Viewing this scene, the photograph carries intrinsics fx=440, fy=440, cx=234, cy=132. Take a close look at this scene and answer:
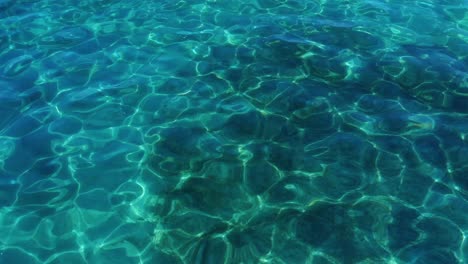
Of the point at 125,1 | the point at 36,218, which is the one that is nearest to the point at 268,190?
the point at 36,218

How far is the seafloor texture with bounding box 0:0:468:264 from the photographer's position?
6594 millimetres

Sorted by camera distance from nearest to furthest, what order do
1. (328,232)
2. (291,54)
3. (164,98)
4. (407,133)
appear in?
(328,232), (407,133), (164,98), (291,54)

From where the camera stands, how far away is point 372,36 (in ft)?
37.2

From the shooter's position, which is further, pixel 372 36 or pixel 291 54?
pixel 372 36

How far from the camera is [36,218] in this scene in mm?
6953

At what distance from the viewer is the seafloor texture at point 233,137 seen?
6.59 m

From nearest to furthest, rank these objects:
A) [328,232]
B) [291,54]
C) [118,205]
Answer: [328,232]
[118,205]
[291,54]

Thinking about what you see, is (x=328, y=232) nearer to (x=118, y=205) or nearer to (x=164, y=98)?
(x=118, y=205)

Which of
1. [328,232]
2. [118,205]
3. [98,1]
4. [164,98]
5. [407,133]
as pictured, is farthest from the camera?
[98,1]

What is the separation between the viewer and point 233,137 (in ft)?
27.2

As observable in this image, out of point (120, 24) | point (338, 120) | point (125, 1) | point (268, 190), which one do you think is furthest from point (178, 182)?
point (125, 1)

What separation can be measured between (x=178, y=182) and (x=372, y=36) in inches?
268

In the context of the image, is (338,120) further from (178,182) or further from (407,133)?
(178,182)

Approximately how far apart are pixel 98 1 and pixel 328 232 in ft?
33.1
